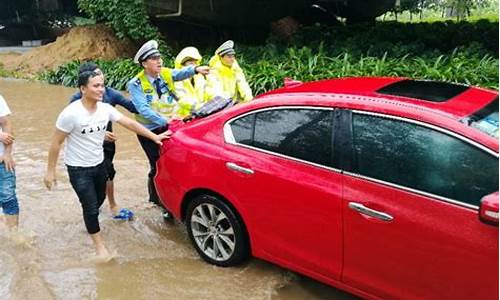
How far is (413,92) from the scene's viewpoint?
3.27m

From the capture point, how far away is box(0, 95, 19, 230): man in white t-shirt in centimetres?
414

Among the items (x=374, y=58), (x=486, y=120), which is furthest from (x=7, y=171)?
(x=374, y=58)

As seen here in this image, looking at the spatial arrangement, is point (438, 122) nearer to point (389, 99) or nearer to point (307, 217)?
point (389, 99)

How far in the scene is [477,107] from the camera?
302cm

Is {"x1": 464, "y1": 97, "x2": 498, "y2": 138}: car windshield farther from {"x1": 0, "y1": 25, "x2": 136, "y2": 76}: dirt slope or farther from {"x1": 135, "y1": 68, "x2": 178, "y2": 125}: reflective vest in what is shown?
{"x1": 0, "y1": 25, "x2": 136, "y2": 76}: dirt slope

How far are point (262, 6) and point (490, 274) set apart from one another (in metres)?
15.4

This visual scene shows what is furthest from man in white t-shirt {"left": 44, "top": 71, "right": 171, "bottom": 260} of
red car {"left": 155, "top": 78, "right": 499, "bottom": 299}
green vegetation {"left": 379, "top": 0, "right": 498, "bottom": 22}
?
green vegetation {"left": 379, "top": 0, "right": 498, "bottom": 22}

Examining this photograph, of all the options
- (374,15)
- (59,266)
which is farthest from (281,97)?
(374,15)

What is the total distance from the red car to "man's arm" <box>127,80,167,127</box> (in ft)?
1.49

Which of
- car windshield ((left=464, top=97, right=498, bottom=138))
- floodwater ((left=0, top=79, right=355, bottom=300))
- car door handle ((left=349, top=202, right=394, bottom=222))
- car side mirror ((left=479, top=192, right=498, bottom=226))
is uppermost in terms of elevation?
car windshield ((left=464, top=97, right=498, bottom=138))

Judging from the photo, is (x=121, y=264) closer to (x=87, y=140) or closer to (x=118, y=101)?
(x=87, y=140)

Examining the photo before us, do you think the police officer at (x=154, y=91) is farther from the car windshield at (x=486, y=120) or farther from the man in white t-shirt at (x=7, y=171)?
the car windshield at (x=486, y=120)

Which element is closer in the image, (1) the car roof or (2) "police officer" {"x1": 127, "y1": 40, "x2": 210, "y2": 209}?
(1) the car roof

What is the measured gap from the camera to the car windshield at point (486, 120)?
276 cm
